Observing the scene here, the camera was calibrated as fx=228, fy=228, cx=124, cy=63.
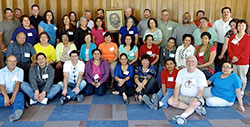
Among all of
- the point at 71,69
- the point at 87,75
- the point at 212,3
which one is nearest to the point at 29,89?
the point at 71,69

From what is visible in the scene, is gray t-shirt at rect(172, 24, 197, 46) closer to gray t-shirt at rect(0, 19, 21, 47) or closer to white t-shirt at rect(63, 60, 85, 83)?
white t-shirt at rect(63, 60, 85, 83)

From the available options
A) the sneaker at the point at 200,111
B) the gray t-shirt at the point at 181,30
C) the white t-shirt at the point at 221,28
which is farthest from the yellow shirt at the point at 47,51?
the white t-shirt at the point at 221,28

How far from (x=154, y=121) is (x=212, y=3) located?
4.66m

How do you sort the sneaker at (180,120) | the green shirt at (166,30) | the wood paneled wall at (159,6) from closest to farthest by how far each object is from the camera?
the sneaker at (180,120)
the green shirt at (166,30)
the wood paneled wall at (159,6)

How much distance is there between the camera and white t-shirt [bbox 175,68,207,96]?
3.66m

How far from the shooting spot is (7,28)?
536cm

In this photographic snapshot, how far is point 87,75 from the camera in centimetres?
465

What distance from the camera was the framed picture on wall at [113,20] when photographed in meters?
5.95

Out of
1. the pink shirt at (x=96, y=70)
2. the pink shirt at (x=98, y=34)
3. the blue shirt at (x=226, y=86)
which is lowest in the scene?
the blue shirt at (x=226, y=86)

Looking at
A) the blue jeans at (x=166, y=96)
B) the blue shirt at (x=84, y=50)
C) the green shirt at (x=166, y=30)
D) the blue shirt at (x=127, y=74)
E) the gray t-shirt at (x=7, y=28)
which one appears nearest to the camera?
the blue jeans at (x=166, y=96)

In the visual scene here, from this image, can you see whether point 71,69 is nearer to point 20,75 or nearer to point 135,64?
point 20,75

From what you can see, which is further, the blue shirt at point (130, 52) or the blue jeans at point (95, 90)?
the blue shirt at point (130, 52)

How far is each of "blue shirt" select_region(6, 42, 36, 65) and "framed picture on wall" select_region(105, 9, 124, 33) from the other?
6.86 ft

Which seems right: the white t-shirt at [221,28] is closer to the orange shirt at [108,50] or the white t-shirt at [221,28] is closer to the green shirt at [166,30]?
the green shirt at [166,30]
